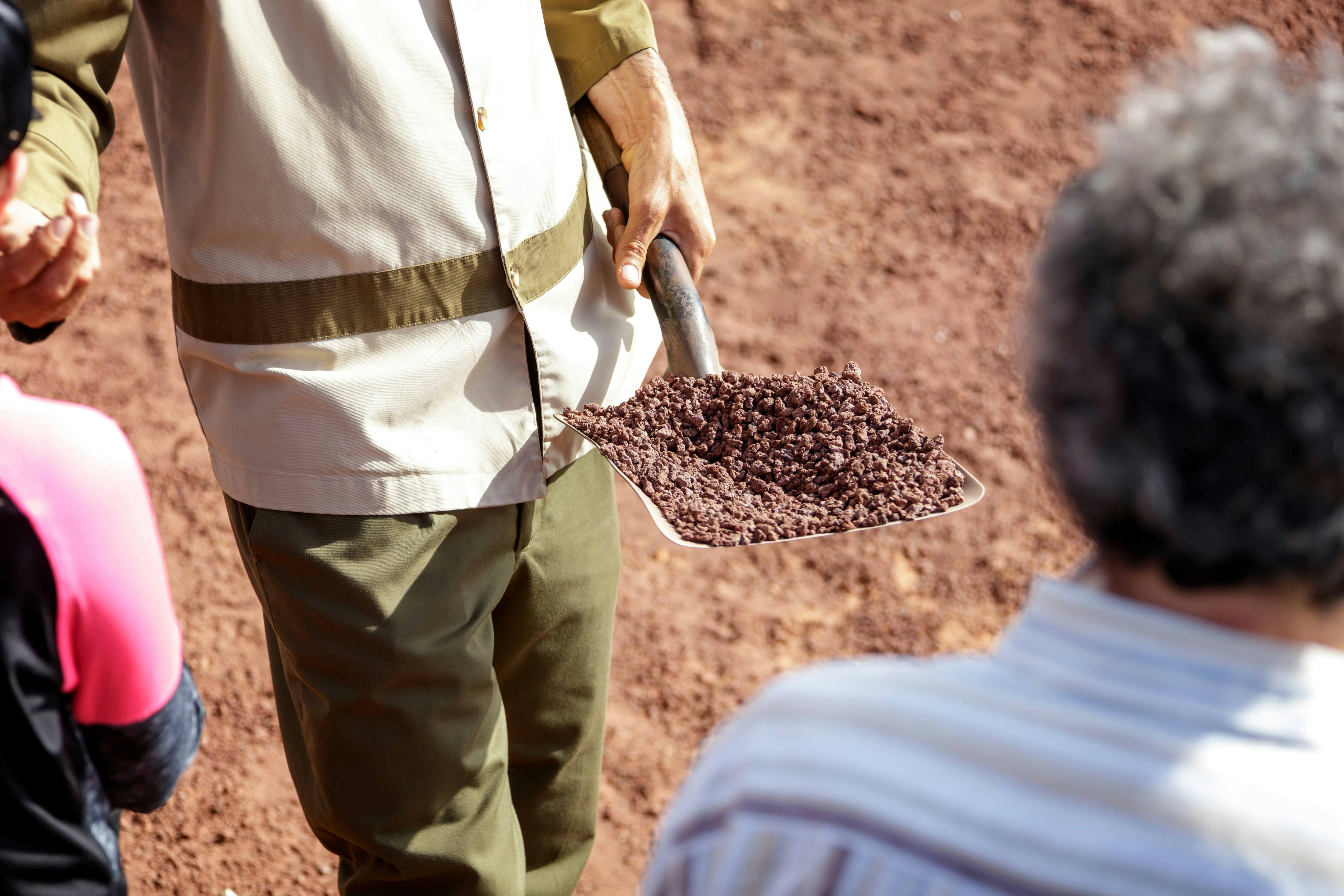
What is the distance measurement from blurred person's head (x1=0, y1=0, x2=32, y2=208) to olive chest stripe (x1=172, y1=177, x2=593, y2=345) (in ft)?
1.69

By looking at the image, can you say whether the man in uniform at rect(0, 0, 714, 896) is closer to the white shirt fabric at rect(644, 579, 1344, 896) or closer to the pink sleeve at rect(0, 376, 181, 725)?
the pink sleeve at rect(0, 376, 181, 725)

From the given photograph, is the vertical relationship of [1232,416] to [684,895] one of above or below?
above

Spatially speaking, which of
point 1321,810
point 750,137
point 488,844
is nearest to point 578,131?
point 488,844

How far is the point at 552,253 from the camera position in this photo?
1.82 m

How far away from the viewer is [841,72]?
5168 mm

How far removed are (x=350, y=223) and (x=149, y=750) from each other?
0.75 m

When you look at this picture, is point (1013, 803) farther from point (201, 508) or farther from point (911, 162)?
point (911, 162)

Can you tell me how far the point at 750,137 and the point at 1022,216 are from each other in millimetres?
1160

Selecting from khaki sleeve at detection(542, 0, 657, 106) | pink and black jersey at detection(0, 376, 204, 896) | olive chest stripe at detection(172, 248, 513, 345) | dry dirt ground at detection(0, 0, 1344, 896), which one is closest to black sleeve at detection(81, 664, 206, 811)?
pink and black jersey at detection(0, 376, 204, 896)

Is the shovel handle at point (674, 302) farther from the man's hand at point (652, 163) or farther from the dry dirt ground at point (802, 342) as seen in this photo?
the dry dirt ground at point (802, 342)

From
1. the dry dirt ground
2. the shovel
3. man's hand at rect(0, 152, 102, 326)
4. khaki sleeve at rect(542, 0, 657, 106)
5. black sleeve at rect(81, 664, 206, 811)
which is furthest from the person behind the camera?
the dry dirt ground

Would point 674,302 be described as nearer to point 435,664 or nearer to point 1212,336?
point 435,664

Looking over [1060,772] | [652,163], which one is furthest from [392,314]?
[1060,772]

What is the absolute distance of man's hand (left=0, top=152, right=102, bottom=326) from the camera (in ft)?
4.45
